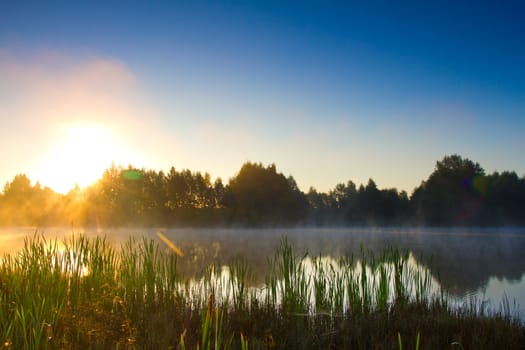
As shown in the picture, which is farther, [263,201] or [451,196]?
[263,201]

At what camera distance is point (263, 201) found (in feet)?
193

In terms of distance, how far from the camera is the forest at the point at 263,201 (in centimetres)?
5400

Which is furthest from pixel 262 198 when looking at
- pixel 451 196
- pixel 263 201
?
pixel 451 196

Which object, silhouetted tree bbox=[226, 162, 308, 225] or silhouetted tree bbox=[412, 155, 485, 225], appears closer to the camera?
silhouetted tree bbox=[412, 155, 485, 225]

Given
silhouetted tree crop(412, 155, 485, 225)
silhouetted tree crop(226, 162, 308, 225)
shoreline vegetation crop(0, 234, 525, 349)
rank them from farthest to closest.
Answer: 1. silhouetted tree crop(226, 162, 308, 225)
2. silhouetted tree crop(412, 155, 485, 225)
3. shoreline vegetation crop(0, 234, 525, 349)

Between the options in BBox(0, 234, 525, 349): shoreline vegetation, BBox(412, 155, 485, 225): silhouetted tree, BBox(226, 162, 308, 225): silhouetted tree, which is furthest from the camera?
BBox(226, 162, 308, 225): silhouetted tree

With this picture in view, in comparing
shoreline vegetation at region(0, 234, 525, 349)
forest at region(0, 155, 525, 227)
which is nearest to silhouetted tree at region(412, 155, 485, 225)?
forest at region(0, 155, 525, 227)

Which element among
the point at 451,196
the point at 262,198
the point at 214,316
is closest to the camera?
the point at 214,316

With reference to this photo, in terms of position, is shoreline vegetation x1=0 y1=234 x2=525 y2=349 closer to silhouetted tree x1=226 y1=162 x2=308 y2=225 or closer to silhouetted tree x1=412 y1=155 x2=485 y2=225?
silhouetted tree x1=226 y1=162 x2=308 y2=225

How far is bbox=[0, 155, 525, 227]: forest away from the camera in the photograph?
5400 cm

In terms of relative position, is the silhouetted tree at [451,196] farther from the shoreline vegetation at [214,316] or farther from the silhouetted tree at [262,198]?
the shoreline vegetation at [214,316]

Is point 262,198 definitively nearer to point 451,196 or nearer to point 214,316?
point 451,196

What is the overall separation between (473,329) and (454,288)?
5.98 meters

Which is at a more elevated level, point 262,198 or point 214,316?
point 262,198
